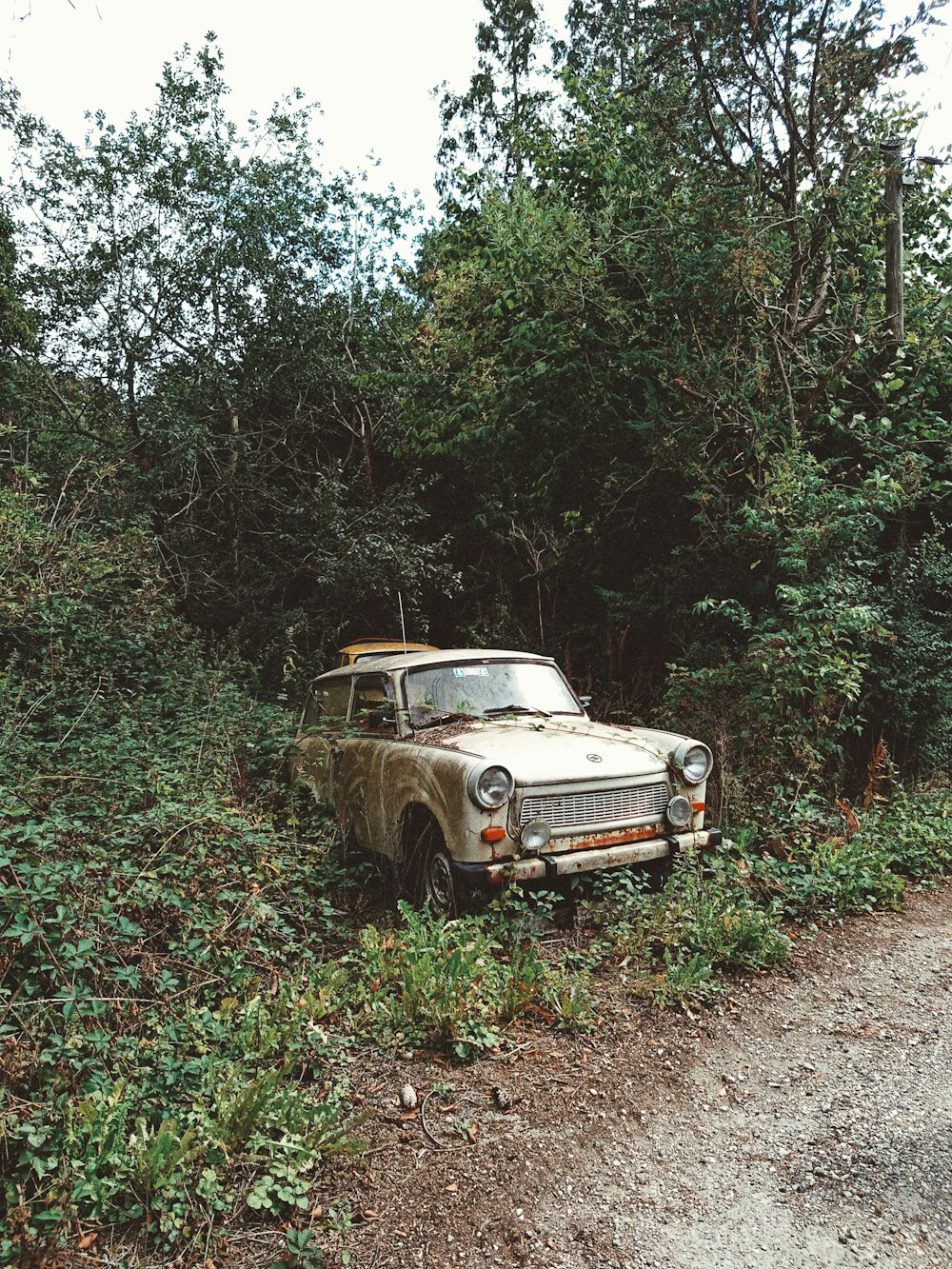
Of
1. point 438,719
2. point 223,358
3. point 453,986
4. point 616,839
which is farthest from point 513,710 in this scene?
point 223,358

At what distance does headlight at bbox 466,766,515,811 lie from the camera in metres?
4.61

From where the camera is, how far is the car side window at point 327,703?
21.8ft

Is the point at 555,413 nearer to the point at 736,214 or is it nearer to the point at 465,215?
the point at 736,214

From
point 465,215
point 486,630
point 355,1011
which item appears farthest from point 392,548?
point 355,1011

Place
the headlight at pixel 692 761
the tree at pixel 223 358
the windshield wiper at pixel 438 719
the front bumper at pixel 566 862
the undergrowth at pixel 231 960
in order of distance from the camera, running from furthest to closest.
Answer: the tree at pixel 223 358, the windshield wiper at pixel 438 719, the headlight at pixel 692 761, the front bumper at pixel 566 862, the undergrowth at pixel 231 960

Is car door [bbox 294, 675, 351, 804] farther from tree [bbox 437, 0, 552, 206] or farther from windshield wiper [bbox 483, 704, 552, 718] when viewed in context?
tree [bbox 437, 0, 552, 206]

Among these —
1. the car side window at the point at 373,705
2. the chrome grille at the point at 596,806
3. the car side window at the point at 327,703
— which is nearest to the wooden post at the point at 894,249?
the chrome grille at the point at 596,806

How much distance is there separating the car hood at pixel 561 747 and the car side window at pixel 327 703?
1.32 metres

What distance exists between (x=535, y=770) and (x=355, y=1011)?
1.57 m

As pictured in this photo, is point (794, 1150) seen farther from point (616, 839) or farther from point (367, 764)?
point (367, 764)

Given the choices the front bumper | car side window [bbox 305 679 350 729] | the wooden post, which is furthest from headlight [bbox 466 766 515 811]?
the wooden post

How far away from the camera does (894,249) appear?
8.83m

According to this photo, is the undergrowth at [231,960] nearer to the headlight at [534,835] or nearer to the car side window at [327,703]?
the headlight at [534,835]

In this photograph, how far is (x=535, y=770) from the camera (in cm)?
480
